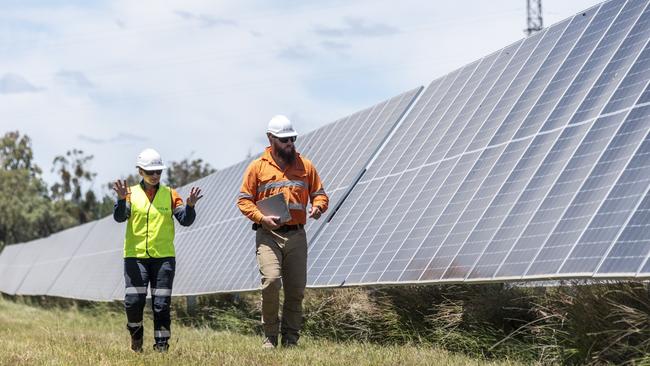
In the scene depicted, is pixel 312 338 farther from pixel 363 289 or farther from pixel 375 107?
pixel 375 107

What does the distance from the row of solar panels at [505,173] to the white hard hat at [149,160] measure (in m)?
2.45

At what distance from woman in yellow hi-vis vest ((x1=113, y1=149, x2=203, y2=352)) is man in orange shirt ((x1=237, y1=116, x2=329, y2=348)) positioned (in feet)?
2.27

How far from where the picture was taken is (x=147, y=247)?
1054 cm

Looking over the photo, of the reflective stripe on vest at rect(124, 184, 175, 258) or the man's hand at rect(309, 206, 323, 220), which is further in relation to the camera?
the reflective stripe on vest at rect(124, 184, 175, 258)

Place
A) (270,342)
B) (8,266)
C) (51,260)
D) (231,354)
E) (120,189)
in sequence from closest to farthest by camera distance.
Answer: (231,354), (270,342), (120,189), (51,260), (8,266)

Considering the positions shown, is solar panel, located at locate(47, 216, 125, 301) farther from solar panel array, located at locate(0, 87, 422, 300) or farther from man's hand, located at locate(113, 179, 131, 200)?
man's hand, located at locate(113, 179, 131, 200)

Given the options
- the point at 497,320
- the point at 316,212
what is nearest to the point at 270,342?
the point at 316,212

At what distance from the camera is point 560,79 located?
11008mm

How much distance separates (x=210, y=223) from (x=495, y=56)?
8.90m

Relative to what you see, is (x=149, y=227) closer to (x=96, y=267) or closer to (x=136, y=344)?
(x=136, y=344)

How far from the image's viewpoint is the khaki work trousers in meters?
10.3

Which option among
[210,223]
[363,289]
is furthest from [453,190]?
[210,223]

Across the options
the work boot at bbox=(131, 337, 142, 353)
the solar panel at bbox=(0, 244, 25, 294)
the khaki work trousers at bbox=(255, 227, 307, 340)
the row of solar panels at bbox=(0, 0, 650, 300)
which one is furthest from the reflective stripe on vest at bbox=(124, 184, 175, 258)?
the solar panel at bbox=(0, 244, 25, 294)

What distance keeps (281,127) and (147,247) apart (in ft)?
5.57
